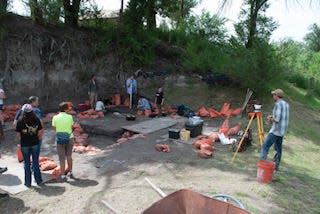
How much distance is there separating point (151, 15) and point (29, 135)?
42.4 ft

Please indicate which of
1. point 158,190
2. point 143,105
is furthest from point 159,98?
point 158,190

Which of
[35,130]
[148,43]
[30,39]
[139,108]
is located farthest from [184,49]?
[35,130]

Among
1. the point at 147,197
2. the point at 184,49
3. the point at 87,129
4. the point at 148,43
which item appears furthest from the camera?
the point at 184,49

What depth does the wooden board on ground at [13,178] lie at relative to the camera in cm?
734

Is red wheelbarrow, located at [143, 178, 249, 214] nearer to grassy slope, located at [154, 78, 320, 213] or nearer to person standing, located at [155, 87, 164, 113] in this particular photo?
grassy slope, located at [154, 78, 320, 213]

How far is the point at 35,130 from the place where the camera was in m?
7.09

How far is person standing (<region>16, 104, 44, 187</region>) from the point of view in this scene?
6.97 m

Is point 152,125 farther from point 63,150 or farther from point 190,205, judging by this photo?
point 190,205

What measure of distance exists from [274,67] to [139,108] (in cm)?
560

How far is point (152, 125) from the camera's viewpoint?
41.8 feet

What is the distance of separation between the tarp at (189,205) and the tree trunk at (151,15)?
580 inches

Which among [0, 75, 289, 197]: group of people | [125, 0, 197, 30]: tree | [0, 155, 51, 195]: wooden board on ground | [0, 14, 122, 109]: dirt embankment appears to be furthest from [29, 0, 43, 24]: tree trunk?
[0, 75, 289, 197]: group of people

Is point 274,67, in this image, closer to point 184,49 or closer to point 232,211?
point 184,49

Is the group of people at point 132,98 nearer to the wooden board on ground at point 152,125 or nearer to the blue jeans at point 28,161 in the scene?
the wooden board on ground at point 152,125
